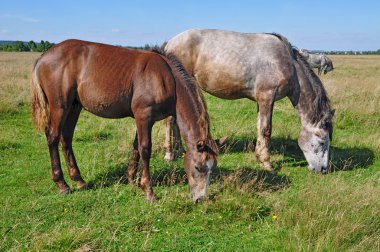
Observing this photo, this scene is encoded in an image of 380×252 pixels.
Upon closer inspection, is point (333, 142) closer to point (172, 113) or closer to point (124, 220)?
point (172, 113)

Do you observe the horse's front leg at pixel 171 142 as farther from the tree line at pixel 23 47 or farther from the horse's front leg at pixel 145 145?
the tree line at pixel 23 47

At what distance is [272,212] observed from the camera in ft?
15.5

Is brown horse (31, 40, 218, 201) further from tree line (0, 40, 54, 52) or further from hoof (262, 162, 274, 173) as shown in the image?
tree line (0, 40, 54, 52)

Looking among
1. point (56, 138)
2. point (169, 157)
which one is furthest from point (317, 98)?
point (56, 138)

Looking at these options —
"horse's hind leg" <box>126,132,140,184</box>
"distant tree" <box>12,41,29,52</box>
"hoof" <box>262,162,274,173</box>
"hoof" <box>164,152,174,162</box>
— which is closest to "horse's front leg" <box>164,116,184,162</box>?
"hoof" <box>164,152,174,162</box>

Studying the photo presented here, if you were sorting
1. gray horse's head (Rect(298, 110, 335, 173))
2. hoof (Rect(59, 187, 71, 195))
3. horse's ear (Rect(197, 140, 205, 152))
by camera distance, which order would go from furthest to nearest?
gray horse's head (Rect(298, 110, 335, 173)) < hoof (Rect(59, 187, 71, 195)) < horse's ear (Rect(197, 140, 205, 152))

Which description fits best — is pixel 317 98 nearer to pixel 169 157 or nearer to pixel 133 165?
pixel 169 157

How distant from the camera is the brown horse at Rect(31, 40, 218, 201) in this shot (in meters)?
5.07

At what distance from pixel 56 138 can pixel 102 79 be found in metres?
1.09

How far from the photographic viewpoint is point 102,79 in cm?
525

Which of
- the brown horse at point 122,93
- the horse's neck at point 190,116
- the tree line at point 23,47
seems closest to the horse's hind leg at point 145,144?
the brown horse at point 122,93

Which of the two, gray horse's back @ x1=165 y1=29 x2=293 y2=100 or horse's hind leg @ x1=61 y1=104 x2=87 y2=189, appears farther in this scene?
gray horse's back @ x1=165 y1=29 x2=293 y2=100

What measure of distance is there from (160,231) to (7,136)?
5.44 m

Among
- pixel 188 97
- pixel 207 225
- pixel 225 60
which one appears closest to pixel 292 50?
pixel 225 60
